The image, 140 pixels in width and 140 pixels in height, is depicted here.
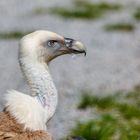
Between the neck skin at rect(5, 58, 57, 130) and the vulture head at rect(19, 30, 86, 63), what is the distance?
0.23 feet

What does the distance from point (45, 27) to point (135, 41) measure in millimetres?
2335

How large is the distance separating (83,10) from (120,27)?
1932 millimetres

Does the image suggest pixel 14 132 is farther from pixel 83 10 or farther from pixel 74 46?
pixel 83 10

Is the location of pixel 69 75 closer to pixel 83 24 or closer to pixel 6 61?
pixel 6 61

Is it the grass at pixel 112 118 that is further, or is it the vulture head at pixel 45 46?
the grass at pixel 112 118

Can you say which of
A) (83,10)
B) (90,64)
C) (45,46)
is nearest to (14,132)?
(45,46)

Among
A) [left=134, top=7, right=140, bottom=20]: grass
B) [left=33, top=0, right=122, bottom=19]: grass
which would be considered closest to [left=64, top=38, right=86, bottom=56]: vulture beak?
[left=134, top=7, right=140, bottom=20]: grass

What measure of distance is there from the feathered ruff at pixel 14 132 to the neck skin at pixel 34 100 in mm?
56

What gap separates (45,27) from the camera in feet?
54.2

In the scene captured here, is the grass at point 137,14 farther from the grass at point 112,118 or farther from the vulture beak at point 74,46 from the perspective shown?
the vulture beak at point 74,46

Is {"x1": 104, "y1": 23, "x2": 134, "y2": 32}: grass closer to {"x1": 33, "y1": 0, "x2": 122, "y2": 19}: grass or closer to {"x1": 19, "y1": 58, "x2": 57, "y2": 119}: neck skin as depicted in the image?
{"x1": 33, "y1": 0, "x2": 122, "y2": 19}: grass

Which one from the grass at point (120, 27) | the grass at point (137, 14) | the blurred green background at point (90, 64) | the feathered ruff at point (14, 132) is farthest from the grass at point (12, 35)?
the feathered ruff at point (14, 132)

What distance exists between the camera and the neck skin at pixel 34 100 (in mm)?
6336

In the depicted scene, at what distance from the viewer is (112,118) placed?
9.48 metres
